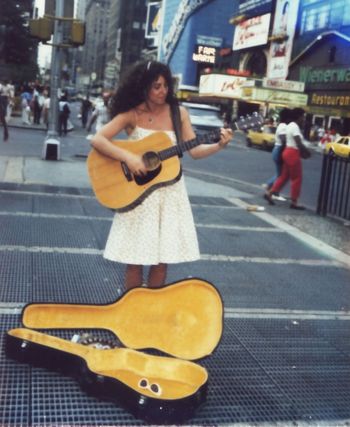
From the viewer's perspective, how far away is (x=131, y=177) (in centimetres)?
352

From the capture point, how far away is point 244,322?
412cm

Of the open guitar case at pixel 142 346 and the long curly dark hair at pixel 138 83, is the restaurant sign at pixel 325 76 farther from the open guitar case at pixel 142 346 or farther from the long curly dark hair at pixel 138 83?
the open guitar case at pixel 142 346

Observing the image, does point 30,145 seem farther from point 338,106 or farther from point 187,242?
point 338,106

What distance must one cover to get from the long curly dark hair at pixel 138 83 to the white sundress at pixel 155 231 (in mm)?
172

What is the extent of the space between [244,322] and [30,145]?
1314cm

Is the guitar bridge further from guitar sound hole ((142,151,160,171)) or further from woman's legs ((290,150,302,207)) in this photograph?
woman's legs ((290,150,302,207))

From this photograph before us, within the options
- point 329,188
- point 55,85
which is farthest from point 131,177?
point 55,85

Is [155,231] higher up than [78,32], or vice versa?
[78,32]

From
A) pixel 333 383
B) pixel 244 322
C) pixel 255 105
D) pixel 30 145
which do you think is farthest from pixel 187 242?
pixel 255 105

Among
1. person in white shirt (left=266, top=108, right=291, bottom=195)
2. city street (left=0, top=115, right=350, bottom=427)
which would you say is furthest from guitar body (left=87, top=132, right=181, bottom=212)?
person in white shirt (left=266, top=108, right=291, bottom=195)

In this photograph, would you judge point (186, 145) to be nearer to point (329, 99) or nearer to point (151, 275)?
point (151, 275)

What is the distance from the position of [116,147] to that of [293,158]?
6.38 m

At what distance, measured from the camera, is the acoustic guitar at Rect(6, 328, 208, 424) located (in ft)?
8.75

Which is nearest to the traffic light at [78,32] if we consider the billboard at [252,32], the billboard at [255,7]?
the billboard at [252,32]
